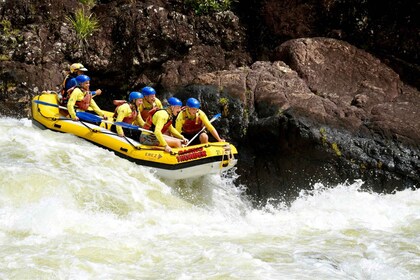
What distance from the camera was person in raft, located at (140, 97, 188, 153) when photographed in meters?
8.41

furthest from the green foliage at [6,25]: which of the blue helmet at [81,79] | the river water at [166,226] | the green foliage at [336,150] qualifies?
the green foliage at [336,150]

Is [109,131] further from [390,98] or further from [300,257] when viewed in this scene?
[390,98]

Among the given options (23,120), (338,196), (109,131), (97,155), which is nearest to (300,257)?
(338,196)

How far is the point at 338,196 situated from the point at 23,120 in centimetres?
634

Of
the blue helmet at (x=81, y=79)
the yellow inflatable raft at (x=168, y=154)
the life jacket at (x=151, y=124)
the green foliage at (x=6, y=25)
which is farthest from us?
the green foliage at (x=6, y=25)

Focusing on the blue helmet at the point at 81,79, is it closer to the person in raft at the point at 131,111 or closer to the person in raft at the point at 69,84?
the person in raft at the point at 69,84

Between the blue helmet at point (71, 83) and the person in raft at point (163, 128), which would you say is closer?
the person in raft at point (163, 128)

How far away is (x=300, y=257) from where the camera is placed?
546 cm

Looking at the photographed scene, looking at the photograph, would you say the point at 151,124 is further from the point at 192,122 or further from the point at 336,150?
the point at 336,150

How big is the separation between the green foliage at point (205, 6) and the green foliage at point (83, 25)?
2.23 metres

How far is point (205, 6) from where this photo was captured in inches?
502

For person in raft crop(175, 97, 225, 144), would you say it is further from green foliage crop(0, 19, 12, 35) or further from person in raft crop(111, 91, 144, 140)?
green foliage crop(0, 19, 12, 35)

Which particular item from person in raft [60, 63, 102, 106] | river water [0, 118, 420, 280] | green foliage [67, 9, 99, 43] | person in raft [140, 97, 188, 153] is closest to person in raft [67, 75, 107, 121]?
person in raft [60, 63, 102, 106]

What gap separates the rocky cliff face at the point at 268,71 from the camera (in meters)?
9.05
